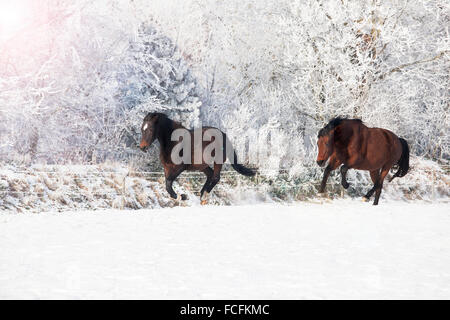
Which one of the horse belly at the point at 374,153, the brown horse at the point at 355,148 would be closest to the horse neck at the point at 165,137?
the brown horse at the point at 355,148

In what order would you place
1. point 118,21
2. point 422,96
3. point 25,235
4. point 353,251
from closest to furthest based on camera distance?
point 353,251
point 25,235
point 118,21
point 422,96

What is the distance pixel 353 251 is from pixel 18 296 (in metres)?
4.19

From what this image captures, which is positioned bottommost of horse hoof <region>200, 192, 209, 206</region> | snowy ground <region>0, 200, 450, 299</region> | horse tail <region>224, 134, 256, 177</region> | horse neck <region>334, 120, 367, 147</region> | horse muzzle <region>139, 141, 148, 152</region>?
horse hoof <region>200, 192, 209, 206</region>

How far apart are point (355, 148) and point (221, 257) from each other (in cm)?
685

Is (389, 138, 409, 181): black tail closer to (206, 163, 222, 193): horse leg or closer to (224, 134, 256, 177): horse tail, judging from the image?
(224, 134, 256, 177): horse tail

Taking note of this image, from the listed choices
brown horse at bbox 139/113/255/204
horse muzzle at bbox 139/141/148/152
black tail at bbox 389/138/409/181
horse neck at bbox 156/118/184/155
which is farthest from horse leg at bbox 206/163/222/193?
black tail at bbox 389/138/409/181

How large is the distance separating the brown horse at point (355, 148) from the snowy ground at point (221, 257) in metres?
1.58

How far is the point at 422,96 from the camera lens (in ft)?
73.7

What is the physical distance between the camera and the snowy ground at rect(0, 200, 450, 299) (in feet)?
16.1

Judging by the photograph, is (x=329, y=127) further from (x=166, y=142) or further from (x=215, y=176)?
(x=166, y=142)

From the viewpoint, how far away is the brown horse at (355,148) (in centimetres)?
1210

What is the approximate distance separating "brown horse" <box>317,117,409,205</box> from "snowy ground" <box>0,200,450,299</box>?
62.2 inches

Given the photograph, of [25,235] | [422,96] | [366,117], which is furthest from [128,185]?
[422,96]

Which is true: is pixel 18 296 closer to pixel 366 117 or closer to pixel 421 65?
pixel 366 117
